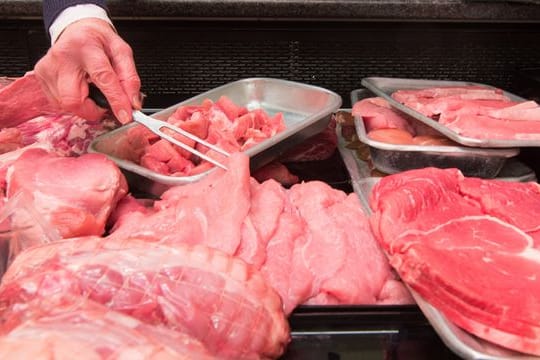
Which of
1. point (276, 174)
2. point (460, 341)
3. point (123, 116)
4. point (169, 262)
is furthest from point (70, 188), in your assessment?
point (460, 341)

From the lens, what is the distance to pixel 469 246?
1543 millimetres

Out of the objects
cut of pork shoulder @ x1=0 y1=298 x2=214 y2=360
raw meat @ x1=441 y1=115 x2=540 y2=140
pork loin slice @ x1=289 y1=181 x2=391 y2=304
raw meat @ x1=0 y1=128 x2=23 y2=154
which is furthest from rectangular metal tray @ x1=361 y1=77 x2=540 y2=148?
raw meat @ x1=0 y1=128 x2=23 y2=154

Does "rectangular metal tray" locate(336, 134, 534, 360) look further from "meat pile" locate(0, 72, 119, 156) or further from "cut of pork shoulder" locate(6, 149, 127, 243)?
"meat pile" locate(0, 72, 119, 156)

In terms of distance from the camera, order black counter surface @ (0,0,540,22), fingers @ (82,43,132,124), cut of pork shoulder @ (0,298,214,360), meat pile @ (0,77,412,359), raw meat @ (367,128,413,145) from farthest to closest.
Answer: black counter surface @ (0,0,540,22) < raw meat @ (367,128,413,145) < fingers @ (82,43,132,124) < meat pile @ (0,77,412,359) < cut of pork shoulder @ (0,298,214,360)

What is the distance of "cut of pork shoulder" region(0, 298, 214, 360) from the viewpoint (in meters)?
0.99

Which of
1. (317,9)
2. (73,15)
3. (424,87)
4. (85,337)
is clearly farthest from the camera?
(424,87)

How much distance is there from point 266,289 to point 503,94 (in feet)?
6.11

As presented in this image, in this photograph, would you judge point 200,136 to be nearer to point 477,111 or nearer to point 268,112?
point 268,112

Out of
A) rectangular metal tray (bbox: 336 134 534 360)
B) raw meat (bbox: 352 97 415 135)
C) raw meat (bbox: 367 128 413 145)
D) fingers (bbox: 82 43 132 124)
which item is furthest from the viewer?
raw meat (bbox: 352 97 415 135)

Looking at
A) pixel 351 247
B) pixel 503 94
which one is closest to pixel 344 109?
pixel 503 94

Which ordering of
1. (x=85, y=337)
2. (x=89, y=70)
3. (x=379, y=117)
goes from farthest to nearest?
(x=379, y=117) < (x=89, y=70) < (x=85, y=337)

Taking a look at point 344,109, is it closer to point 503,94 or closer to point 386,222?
point 503,94

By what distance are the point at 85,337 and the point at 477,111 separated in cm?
183

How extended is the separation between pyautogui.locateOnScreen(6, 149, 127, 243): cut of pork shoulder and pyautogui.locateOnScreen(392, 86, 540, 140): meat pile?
4.45ft
